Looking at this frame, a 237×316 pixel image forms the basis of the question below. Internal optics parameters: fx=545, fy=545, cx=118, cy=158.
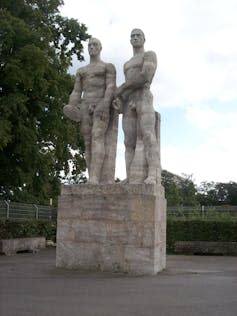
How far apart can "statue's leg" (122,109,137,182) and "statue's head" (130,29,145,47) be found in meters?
1.35

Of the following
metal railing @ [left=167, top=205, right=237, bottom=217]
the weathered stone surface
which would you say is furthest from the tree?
metal railing @ [left=167, top=205, right=237, bottom=217]

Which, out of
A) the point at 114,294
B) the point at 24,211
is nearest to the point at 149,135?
the point at 114,294

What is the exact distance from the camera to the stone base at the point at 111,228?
9.98m

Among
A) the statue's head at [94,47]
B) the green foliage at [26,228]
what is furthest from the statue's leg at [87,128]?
the green foliage at [26,228]

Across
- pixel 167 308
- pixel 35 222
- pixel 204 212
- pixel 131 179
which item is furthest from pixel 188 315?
pixel 204 212

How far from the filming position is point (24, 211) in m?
22.4

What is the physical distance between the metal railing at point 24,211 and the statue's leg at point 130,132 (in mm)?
10745

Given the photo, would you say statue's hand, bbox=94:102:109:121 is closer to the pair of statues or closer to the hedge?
the pair of statues

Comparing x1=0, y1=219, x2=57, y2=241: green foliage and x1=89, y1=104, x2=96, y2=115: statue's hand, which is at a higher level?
Answer: x1=89, y1=104, x2=96, y2=115: statue's hand

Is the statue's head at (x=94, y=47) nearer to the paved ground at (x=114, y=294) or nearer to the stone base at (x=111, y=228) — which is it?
the stone base at (x=111, y=228)

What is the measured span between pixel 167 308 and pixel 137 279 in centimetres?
303

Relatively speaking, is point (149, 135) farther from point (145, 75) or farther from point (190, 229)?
point (190, 229)

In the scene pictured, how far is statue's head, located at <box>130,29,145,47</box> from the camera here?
10984 mm

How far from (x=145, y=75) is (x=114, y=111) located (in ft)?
3.73
